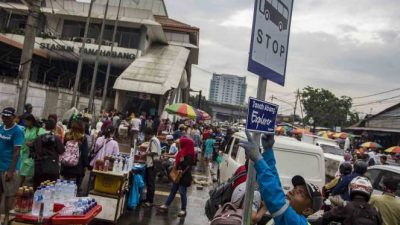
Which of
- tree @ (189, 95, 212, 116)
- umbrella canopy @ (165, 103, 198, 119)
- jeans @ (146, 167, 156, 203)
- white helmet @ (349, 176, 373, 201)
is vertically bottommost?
jeans @ (146, 167, 156, 203)

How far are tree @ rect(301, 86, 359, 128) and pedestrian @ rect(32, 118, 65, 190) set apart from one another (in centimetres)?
6008

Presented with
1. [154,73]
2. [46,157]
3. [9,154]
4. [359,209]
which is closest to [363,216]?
[359,209]

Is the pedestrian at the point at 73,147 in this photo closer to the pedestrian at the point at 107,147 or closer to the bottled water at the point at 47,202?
the pedestrian at the point at 107,147

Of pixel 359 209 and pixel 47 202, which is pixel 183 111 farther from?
pixel 359 209

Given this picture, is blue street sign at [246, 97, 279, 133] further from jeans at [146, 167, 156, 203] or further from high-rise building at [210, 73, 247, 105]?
high-rise building at [210, 73, 247, 105]

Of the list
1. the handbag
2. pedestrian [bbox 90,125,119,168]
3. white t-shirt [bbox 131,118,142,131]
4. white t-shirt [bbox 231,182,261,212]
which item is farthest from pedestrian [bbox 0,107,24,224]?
white t-shirt [bbox 131,118,142,131]

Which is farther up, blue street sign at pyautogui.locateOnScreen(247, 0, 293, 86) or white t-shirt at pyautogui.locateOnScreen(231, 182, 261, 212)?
Result: blue street sign at pyautogui.locateOnScreen(247, 0, 293, 86)

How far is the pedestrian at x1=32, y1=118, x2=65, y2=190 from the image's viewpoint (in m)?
6.88

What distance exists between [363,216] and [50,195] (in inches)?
133

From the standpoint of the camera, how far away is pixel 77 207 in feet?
16.6

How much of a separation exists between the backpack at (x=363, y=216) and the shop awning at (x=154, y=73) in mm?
30764

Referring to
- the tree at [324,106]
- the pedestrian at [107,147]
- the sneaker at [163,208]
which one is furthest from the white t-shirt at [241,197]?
the tree at [324,106]

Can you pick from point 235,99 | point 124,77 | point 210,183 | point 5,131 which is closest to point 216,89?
point 235,99

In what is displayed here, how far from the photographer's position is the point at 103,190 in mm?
8070
